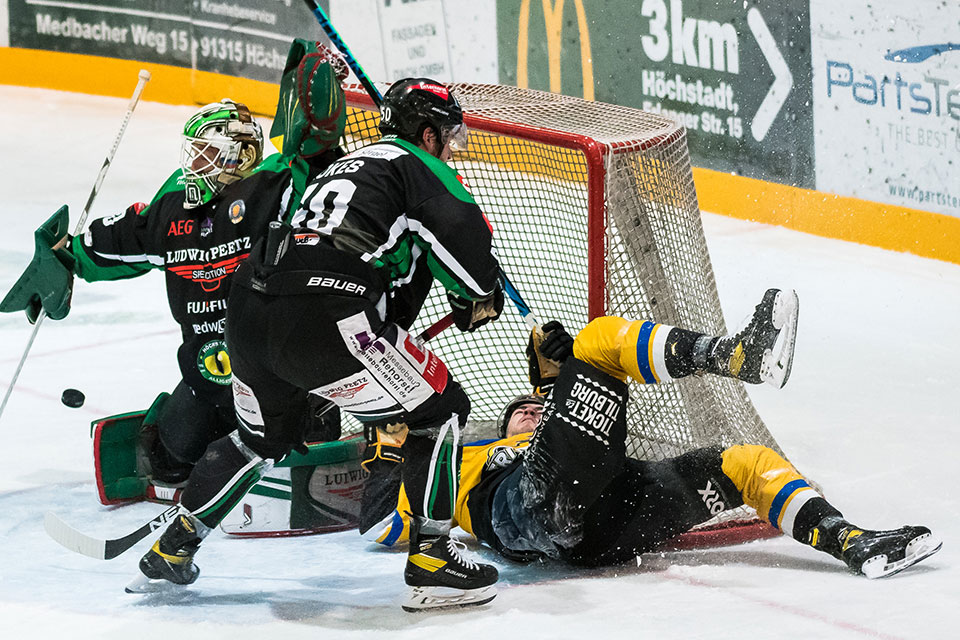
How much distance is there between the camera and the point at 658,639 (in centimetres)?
251

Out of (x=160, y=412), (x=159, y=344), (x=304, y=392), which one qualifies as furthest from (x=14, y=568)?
(x=159, y=344)

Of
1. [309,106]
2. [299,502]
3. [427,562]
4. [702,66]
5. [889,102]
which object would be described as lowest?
[299,502]

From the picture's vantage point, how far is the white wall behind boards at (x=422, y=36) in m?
7.58

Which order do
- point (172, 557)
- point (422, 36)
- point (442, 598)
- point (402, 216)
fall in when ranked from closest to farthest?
1. point (402, 216)
2. point (442, 598)
3. point (172, 557)
4. point (422, 36)

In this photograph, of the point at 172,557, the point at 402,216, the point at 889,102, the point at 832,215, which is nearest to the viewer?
the point at 402,216

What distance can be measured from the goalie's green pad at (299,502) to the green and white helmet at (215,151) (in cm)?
69

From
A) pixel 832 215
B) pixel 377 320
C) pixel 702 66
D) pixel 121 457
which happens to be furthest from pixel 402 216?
pixel 702 66

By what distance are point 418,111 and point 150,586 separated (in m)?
1.15

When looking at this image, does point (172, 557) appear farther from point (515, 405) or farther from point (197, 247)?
point (515, 405)

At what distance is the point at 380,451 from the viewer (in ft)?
11.2

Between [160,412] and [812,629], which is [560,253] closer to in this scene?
[160,412]

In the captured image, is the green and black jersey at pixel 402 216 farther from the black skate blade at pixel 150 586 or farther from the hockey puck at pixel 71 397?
the hockey puck at pixel 71 397

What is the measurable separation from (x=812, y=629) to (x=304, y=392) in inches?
43.0

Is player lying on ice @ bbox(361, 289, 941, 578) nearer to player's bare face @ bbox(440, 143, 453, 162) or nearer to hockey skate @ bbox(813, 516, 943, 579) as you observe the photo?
hockey skate @ bbox(813, 516, 943, 579)
